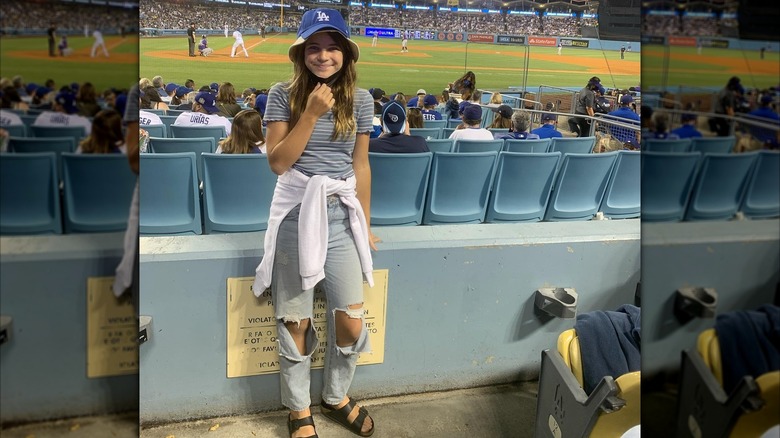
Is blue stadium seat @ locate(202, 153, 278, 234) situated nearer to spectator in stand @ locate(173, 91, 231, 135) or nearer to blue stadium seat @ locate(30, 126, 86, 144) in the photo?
spectator in stand @ locate(173, 91, 231, 135)

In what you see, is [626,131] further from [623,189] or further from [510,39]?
[510,39]

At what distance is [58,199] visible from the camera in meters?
0.41

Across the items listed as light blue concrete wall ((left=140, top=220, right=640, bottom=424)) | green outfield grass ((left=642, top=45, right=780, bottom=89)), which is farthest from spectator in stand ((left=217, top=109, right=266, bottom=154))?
green outfield grass ((left=642, top=45, right=780, bottom=89))

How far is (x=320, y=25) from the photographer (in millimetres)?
1920

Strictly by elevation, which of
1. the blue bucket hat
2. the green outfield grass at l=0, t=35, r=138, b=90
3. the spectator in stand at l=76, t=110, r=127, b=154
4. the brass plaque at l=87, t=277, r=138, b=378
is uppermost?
the blue bucket hat

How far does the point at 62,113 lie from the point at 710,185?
47cm

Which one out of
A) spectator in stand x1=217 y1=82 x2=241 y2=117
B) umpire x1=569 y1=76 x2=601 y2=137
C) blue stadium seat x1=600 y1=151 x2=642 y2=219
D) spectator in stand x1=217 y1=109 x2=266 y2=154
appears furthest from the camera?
umpire x1=569 y1=76 x2=601 y2=137

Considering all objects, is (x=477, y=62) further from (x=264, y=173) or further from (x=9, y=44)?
(x=9, y=44)

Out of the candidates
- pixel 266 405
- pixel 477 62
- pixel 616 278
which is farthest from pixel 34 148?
pixel 477 62

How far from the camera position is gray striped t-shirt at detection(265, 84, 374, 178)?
193cm

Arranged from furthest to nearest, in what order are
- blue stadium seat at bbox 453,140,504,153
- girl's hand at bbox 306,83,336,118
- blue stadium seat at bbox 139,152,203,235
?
blue stadium seat at bbox 453,140,504,153, blue stadium seat at bbox 139,152,203,235, girl's hand at bbox 306,83,336,118

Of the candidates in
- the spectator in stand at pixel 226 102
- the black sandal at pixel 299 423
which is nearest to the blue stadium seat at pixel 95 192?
the black sandal at pixel 299 423

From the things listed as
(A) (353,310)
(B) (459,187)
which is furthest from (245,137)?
(A) (353,310)

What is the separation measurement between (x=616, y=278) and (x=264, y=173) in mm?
1623
